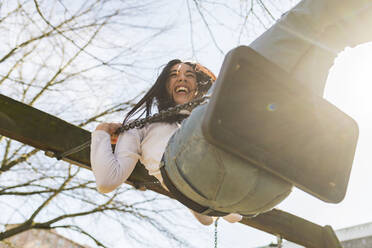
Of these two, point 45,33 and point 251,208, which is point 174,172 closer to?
point 251,208

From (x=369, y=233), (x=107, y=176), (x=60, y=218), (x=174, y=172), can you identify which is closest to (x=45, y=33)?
(x=60, y=218)

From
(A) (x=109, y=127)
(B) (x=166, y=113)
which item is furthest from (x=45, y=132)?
(B) (x=166, y=113)

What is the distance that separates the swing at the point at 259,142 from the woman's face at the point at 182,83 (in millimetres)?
917

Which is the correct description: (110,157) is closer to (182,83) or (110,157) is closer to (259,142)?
(182,83)

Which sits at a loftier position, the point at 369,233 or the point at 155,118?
the point at 369,233

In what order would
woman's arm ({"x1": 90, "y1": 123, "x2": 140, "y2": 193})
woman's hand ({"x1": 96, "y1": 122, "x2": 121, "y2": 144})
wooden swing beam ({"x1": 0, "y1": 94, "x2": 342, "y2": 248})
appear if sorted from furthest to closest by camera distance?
wooden swing beam ({"x1": 0, "y1": 94, "x2": 342, "y2": 248})
woman's hand ({"x1": 96, "y1": 122, "x2": 121, "y2": 144})
woman's arm ({"x1": 90, "y1": 123, "x2": 140, "y2": 193})

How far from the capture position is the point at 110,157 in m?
2.05

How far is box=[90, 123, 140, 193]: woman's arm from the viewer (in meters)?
2.00

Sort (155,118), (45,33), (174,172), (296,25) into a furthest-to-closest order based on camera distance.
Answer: (45,33) < (155,118) < (174,172) < (296,25)

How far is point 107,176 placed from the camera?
1.99 meters

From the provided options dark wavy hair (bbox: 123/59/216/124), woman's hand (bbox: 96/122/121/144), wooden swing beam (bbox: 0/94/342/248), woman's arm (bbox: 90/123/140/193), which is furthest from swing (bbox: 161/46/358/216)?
wooden swing beam (bbox: 0/94/342/248)

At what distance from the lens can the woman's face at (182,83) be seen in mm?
2488

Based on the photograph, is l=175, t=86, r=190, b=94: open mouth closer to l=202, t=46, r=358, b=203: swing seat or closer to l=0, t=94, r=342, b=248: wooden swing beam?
l=0, t=94, r=342, b=248: wooden swing beam

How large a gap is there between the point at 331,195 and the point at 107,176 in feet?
3.43
